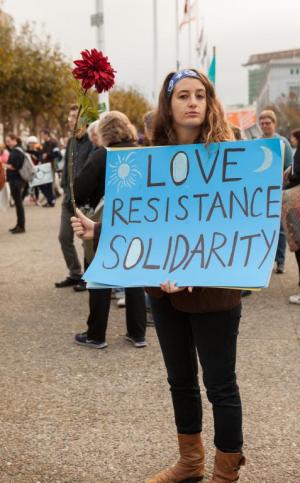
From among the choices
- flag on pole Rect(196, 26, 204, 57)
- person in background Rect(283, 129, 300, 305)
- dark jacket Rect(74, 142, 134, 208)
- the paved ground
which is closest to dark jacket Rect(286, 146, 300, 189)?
person in background Rect(283, 129, 300, 305)

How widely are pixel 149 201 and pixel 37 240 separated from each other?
8658mm

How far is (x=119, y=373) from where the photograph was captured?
14.4 ft

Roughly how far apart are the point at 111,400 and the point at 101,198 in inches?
64.3

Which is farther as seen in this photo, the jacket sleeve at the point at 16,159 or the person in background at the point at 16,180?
the jacket sleeve at the point at 16,159

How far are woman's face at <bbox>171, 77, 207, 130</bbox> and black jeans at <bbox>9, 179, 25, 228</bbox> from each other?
953cm

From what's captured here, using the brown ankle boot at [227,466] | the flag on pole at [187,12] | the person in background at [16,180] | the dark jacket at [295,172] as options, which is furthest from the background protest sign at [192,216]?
the flag on pole at [187,12]

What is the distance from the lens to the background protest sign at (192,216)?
2.52 m

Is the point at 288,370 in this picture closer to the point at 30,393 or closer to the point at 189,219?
the point at 30,393

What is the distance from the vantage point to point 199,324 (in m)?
2.59

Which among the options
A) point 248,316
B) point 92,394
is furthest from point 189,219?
point 248,316

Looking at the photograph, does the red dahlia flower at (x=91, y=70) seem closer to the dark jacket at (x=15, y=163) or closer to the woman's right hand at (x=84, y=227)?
A: the woman's right hand at (x=84, y=227)

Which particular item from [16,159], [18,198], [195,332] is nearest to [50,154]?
[16,159]

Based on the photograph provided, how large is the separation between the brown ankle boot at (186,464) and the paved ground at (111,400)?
18 centimetres

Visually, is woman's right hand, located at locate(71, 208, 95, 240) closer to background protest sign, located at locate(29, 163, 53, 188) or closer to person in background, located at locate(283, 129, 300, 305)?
person in background, located at locate(283, 129, 300, 305)
